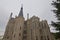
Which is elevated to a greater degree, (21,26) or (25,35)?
(21,26)

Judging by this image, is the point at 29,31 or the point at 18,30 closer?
the point at 18,30

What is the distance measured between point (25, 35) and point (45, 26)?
11289mm

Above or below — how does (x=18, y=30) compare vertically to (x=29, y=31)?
above

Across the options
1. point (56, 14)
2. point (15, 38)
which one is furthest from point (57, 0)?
point (15, 38)

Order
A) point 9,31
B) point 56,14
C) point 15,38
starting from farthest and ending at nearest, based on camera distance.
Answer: point 9,31
point 15,38
point 56,14

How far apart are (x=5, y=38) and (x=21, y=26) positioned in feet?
30.4

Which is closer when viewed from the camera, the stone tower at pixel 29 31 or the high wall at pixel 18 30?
the high wall at pixel 18 30

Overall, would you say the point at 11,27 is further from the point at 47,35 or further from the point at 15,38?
the point at 47,35

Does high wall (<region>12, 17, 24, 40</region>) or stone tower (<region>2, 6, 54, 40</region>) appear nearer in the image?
high wall (<region>12, 17, 24, 40</region>)

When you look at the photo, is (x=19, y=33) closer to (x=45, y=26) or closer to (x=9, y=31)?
(x=9, y=31)

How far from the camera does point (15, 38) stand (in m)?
40.0

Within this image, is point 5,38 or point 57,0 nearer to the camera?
point 57,0

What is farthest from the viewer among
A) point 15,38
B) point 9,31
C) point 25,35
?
point 9,31

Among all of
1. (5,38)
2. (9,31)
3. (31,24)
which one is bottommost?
(5,38)
